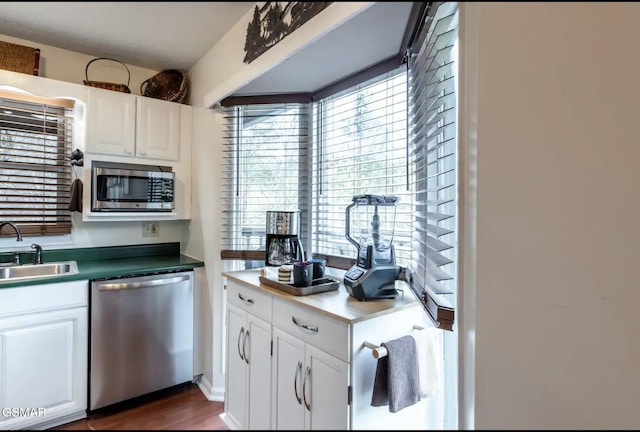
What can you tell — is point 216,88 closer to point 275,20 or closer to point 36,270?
point 275,20

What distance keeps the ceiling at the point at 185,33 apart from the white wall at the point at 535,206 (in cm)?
10

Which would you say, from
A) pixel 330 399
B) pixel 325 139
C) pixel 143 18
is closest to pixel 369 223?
pixel 325 139

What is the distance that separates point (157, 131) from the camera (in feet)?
2.82

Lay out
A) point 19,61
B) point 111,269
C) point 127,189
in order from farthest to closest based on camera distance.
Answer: point 111,269 < point 127,189 < point 19,61

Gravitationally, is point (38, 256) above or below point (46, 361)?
above

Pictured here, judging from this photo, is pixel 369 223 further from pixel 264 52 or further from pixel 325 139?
pixel 264 52

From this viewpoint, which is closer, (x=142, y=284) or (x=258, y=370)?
(x=258, y=370)

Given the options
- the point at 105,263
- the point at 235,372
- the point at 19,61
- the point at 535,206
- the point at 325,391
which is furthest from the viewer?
the point at 105,263

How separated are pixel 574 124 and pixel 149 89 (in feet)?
2.26

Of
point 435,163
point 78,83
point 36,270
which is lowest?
point 36,270

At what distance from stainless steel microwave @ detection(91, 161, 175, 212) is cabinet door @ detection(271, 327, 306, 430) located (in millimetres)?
582

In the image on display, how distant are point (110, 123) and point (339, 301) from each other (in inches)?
29.9

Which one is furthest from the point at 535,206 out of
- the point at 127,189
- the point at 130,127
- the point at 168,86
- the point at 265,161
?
the point at 127,189

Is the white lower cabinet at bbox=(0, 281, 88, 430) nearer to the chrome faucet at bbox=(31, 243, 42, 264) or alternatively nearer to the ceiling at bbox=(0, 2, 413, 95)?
the chrome faucet at bbox=(31, 243, 42, 264)
